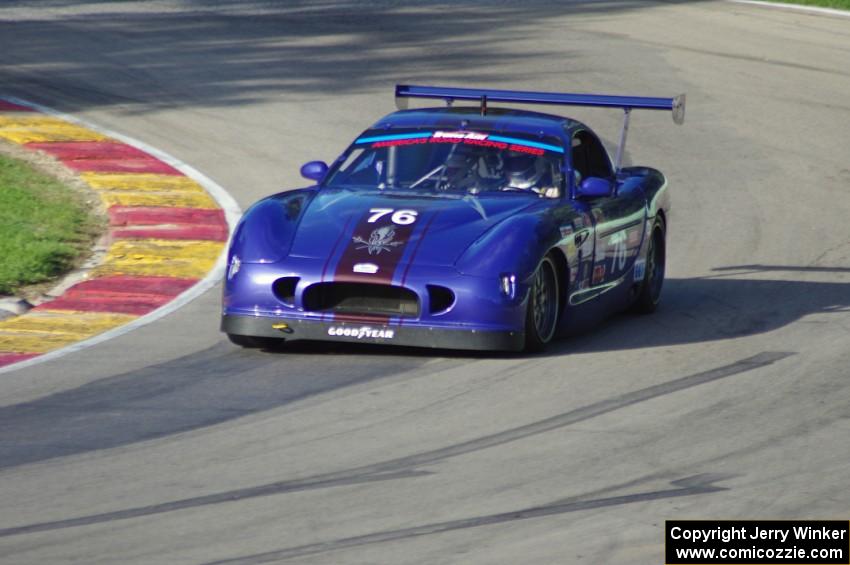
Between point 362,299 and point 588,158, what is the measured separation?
8.31ft

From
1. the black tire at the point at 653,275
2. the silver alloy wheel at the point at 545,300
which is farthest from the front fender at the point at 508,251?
the black tire at the point at 653,275

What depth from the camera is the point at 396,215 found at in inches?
384

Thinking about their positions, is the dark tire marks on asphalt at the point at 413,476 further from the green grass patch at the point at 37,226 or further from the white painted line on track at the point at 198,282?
the green grass patch at the point at 37,226

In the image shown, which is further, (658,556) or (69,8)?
(69,8)

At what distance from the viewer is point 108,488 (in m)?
6.91

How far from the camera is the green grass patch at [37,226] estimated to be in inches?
490

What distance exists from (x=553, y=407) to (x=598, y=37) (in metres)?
17.0

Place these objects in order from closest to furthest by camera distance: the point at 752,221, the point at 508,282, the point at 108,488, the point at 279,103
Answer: the point at 108,488 < the point at 508,282 < the point at 752,221 < the point at 279,103

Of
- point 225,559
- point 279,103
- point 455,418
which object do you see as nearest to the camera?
point 225,559

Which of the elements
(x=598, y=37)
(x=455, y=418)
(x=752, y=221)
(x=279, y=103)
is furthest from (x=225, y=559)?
(x=598, y=37)

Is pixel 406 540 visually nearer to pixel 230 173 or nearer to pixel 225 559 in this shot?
pixel 225 559

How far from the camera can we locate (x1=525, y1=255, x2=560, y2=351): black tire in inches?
377

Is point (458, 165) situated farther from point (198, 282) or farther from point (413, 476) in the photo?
point (413, 476)

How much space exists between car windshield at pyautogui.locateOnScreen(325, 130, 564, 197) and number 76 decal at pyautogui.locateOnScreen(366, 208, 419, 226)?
606 mm
